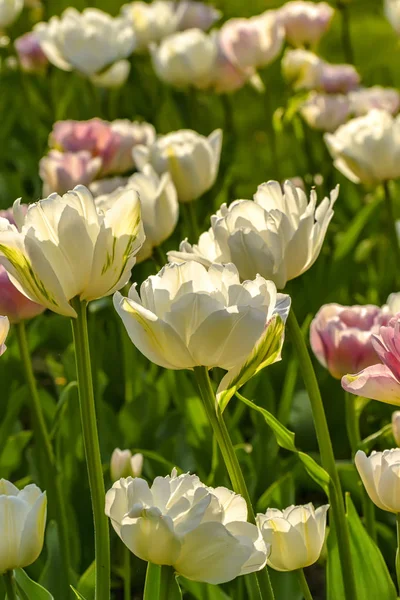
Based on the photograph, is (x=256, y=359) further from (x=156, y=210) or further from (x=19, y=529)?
(x=156, y=210)

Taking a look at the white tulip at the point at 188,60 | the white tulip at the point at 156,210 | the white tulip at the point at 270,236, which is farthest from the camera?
the white tulip at the point at 188,60

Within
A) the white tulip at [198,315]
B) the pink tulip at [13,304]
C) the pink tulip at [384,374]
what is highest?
the white tulip at [198,315]

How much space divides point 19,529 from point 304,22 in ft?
7.19

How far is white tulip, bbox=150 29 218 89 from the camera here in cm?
239

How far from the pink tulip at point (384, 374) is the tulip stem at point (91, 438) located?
19 cm

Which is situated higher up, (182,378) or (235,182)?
(182,378)

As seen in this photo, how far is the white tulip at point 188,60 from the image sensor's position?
94.3 inches

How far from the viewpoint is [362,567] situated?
38.1 inches

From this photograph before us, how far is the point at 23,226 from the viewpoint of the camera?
2.42 feet

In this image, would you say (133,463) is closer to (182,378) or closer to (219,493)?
(182,378)

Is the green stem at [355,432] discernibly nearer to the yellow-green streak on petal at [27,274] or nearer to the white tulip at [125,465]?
the white tulip at [125,465]

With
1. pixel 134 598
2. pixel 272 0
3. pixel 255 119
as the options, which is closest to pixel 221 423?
pixel 134 598

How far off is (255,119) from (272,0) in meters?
1.33

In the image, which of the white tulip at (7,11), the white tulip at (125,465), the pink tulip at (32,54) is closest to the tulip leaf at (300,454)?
the white tulip at (125,465)
